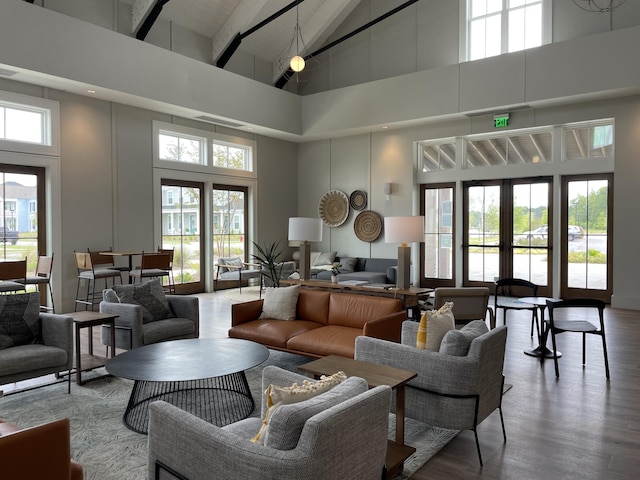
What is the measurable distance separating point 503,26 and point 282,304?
22.0 ft

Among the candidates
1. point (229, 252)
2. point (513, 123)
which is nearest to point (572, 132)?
point (513, 123)

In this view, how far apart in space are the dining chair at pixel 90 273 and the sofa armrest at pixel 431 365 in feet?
16.8

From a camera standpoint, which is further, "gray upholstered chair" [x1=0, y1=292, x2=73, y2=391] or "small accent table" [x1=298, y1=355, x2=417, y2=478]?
"gray upholstered chair" [x1=0, y1=292, x2=73, y2=391]

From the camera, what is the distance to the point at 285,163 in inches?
441

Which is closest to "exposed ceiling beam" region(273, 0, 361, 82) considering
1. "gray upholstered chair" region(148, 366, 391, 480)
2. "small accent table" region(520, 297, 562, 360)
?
"small accent table" region(520, 297, 562, 360)

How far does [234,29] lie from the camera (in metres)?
8.88

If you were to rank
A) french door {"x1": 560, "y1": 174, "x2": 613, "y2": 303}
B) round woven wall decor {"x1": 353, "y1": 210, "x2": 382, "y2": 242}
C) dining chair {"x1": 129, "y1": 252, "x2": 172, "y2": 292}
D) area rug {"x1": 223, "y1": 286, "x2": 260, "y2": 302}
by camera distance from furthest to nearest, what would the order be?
round woven wall decor {"x1": 353, "y1": 210, "x2": 382, "y2": 242} < area rug {"x1": 223, "y1": 286, "x2": 260, "y2": 302} < french door {"x1": 560, "y1": 174, "x2": 613, "y2": 303} < dining chair {"x1": 129, "y1": 252, "x2": 172, "y2": 292}

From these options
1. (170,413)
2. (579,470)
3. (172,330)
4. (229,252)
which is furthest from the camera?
(229,252)

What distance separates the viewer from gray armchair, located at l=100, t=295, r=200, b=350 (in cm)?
446

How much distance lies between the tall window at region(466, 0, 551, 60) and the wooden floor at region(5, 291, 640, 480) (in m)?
5.57

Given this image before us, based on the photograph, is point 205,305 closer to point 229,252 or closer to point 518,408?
point 229,252

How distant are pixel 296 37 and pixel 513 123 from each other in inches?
184

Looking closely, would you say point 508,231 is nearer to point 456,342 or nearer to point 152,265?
point 152,265

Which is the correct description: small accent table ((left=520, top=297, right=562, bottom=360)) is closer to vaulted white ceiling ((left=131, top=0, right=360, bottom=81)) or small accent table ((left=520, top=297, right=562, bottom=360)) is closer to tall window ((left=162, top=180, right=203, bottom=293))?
tall window ((left=162, top=180, right=203, bottom=293))
